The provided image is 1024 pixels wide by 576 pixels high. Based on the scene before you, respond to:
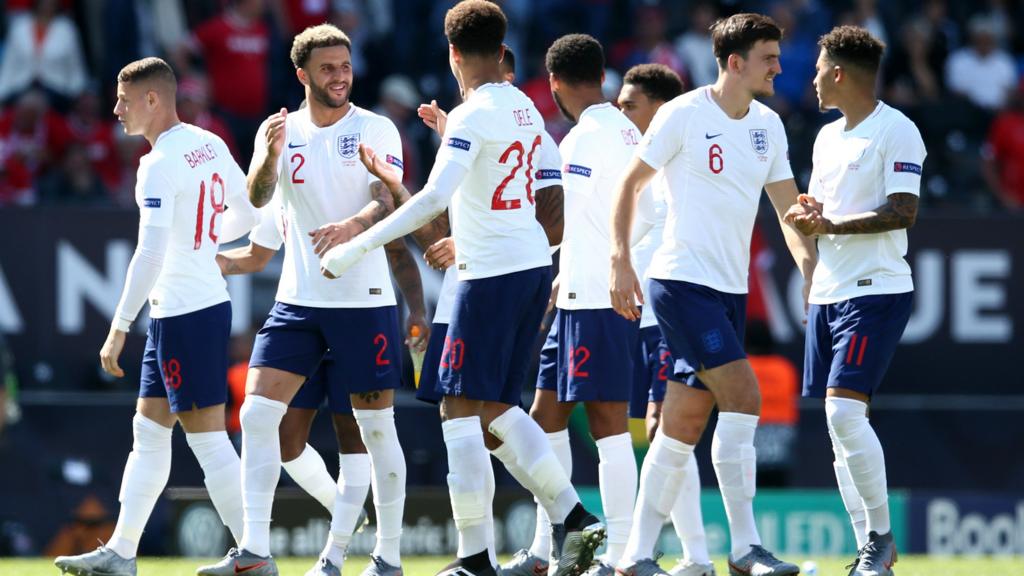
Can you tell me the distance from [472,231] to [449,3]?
9584 millimetres

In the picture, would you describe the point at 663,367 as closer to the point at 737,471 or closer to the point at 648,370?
the point at 648,370

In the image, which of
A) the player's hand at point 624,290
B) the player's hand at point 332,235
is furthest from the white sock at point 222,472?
the player's hand at point 624,290

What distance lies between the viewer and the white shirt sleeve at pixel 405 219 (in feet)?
25.2

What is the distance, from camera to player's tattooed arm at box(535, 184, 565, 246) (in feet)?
27.7

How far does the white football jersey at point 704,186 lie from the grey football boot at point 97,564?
2883mm

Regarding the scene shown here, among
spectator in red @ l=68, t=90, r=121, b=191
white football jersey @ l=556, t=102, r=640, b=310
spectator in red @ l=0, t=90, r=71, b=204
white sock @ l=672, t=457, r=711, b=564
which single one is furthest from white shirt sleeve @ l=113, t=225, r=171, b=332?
spectator in red @ l=68, t=90, r=121, b=191

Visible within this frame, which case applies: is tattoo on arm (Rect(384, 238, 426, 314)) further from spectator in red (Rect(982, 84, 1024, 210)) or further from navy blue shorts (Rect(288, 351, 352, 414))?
spectator in red (Rect(982, 84, 1024, 210))

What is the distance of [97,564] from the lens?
835 cm

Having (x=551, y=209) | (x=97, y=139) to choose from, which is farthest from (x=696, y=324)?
(x=97, y=139)

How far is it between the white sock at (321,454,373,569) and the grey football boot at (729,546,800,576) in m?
1.88

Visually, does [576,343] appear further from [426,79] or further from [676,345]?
[426,79]

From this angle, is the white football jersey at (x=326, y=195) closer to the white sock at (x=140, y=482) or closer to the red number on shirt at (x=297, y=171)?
the red number on shirt at (x=297, y=171)

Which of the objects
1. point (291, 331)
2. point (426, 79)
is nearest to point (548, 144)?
point (291, 331)

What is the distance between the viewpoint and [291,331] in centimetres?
837
